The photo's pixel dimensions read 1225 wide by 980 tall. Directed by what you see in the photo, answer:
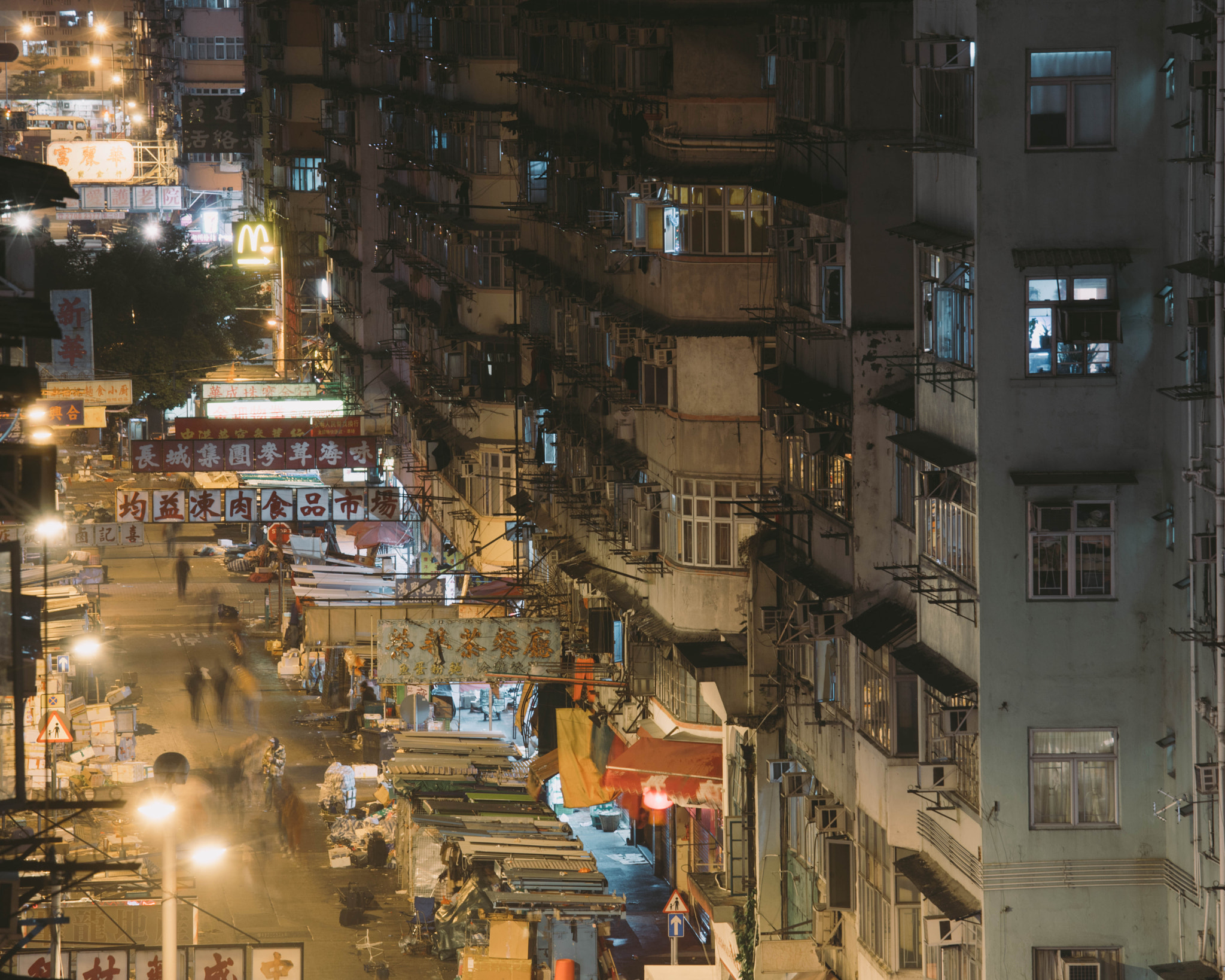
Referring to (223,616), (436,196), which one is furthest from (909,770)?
(223,616)

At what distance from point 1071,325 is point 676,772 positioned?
14.3m

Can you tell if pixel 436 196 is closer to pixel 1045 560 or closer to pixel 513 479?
pixel 513 479

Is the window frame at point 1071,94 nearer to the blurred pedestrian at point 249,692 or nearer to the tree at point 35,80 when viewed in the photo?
the blurred pedestrian at point 249,692

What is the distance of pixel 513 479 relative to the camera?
45.1 metres

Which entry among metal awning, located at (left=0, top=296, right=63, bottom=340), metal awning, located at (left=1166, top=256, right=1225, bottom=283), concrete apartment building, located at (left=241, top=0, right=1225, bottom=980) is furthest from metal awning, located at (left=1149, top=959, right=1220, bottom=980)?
metal awning, located at (left=0, top=296, right=63, bottom=340)

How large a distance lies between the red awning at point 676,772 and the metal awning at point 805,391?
21.9 ft

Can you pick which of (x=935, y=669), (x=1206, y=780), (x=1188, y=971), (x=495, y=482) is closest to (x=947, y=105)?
(x=935, y=669)

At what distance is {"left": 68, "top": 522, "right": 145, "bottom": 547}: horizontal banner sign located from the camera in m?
51.0

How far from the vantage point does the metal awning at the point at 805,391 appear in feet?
83.8

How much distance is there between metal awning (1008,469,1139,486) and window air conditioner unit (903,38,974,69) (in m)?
4.25

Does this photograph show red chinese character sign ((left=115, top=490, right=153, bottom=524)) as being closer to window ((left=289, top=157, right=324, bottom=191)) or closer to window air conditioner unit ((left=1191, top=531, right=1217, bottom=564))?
window air conditioner unit ((left=1191, top=531, right=1217, bottom=564))

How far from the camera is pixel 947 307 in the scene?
68.5 feet

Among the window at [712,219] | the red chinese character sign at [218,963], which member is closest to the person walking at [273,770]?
the window at [712,219]

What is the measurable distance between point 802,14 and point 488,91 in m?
21.4
